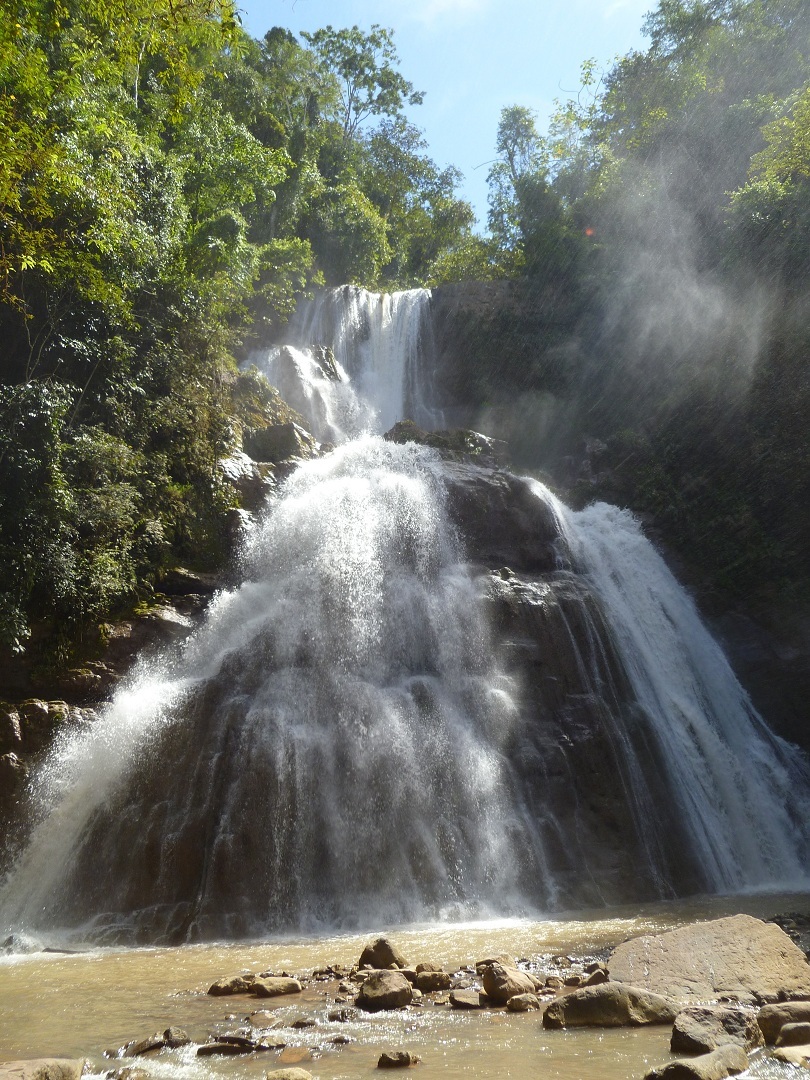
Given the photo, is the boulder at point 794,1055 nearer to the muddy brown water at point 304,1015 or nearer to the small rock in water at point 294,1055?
the muddy brown water at point 304,1015

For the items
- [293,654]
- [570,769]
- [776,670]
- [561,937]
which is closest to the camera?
[561,937]

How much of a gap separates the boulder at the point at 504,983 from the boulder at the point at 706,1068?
1.98m

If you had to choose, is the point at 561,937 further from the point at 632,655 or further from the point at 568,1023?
A: the point at 632,655

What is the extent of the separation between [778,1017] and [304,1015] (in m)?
2.98

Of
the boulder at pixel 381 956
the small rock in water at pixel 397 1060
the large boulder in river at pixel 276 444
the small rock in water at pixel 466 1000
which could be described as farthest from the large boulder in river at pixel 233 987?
the large boulder in river at pixel 276 444

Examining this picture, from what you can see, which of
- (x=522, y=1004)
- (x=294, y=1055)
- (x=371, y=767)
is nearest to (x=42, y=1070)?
(x=294, y=1055)

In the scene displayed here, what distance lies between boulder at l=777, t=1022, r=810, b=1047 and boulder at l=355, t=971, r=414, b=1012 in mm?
2462

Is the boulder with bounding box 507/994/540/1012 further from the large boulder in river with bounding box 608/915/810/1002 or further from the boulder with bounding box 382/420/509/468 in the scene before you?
the boulder with bounding box 382/420/509/468

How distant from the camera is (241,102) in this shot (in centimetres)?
3131

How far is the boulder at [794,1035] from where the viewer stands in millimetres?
3973

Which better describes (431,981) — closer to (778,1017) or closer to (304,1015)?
(304,1015)

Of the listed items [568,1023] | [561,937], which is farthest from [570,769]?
[568,1023]

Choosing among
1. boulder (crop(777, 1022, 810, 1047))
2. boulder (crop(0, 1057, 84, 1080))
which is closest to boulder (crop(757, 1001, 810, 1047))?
boulder (crop(777, 1022, 810, 1047))

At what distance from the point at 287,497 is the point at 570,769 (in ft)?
30.3
